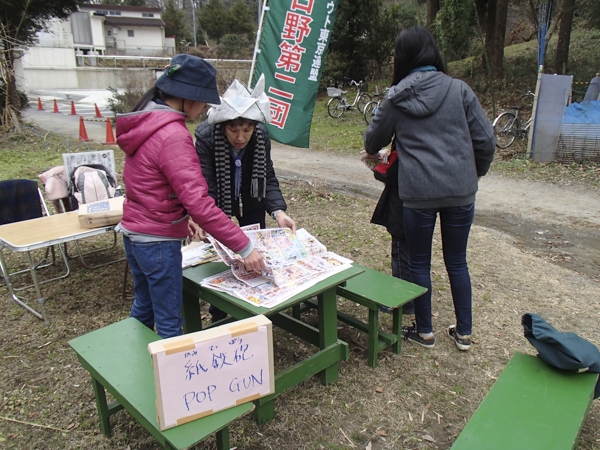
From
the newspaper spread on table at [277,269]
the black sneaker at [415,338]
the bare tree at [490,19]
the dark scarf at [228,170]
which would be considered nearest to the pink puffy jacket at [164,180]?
the newspaper spread on table at [277,269]

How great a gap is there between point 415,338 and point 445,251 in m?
0.64

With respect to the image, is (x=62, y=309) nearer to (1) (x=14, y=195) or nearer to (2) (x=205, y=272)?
(1) (x=14, y=195)

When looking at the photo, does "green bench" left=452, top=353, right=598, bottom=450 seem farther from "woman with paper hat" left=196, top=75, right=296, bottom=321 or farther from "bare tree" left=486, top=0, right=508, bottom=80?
"bare tree" left=486, top=0, right=508, bottom=80

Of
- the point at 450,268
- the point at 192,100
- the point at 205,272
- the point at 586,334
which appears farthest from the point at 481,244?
the point at 192,100

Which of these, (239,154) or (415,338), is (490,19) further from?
(239,154)

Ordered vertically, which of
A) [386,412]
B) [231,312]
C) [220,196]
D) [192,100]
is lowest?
[386,412]

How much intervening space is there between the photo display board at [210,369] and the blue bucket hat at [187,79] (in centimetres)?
101

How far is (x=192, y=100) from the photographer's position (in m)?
2.08

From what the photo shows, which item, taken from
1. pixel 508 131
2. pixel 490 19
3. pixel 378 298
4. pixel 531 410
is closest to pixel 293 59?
pixel 378 298

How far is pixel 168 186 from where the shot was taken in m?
2.06

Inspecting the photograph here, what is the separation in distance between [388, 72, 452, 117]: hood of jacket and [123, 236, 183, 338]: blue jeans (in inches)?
53.2

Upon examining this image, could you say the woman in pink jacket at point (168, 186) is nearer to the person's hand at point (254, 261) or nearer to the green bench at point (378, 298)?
the person's hand at point (254, 261)

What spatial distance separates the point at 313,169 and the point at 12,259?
5.28 meters

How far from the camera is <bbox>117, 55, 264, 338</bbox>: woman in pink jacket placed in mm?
1959
